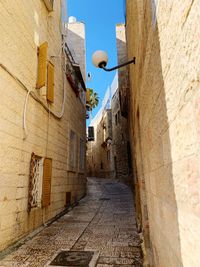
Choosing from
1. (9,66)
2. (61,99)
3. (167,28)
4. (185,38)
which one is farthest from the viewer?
(61,99)

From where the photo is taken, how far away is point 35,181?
18.4ft

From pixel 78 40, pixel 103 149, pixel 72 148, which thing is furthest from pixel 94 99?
pixel 72 148

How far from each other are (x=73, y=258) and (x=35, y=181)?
2551 millimetres

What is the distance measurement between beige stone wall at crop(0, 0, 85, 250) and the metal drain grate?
1160 millimetres

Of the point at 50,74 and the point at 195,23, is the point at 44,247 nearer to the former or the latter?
the point at 195,23

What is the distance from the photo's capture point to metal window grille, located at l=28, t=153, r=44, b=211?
17.2 feet

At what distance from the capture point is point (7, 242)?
404 centimetres

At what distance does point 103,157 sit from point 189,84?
29.4 m

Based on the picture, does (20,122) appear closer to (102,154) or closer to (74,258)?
(74,258)

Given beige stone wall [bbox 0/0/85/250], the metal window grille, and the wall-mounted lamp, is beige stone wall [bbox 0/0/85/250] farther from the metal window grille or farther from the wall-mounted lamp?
the wall-mounted lamp

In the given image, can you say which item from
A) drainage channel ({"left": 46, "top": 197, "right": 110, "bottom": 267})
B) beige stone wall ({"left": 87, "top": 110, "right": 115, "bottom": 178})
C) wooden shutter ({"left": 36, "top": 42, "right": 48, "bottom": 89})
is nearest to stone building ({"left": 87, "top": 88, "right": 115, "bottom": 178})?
beige stone wall ({"left": 87, "top": 110, "right": 115, "bottom": 178})

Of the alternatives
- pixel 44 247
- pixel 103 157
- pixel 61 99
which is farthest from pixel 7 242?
pixel 103 157

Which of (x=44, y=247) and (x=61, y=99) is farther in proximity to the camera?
(x=61, y=99)

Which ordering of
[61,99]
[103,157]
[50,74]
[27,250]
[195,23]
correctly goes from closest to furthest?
[195,23], [27,250], [50,74], [61,99], [103,157]
